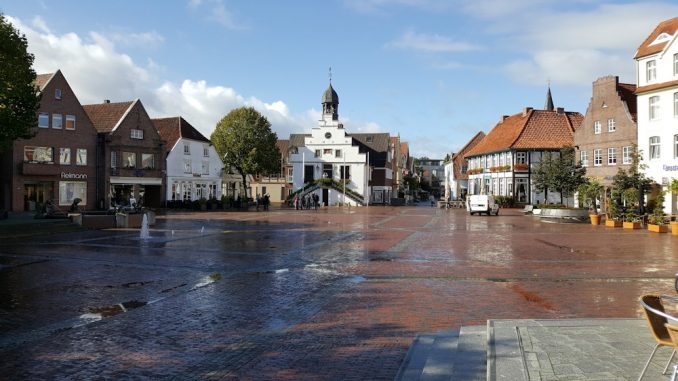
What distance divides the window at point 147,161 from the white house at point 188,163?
2.72 m

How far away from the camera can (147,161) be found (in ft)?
178

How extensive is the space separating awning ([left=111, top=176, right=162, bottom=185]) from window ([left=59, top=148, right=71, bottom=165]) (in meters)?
4.93

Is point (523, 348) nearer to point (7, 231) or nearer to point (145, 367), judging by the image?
point (145, 367)

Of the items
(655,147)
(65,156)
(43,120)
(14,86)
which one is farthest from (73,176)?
(655,147)

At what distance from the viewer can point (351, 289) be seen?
11.3m

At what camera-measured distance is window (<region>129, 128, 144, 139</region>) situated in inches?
2067

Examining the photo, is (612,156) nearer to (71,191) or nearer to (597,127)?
(597,127)

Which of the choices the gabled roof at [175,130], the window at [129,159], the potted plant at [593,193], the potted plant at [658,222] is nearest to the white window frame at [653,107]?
the potted plant at [593,193]

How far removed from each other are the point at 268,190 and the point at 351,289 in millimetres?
79709

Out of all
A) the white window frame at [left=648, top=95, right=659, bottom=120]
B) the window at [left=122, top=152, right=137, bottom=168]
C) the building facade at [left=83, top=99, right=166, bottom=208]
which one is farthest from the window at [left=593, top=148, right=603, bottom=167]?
the window at [left=122, top=152, right=137, bottom=168]

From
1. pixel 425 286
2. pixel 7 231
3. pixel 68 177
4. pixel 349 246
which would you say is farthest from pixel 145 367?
pixel 68 177

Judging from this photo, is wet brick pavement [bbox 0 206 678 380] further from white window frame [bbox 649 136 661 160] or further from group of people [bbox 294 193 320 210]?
group of people [bbox 294 193 320 210]

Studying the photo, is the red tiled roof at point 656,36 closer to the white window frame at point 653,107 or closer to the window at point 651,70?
the window at point 651,70

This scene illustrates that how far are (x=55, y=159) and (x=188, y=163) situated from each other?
56.4 feet
